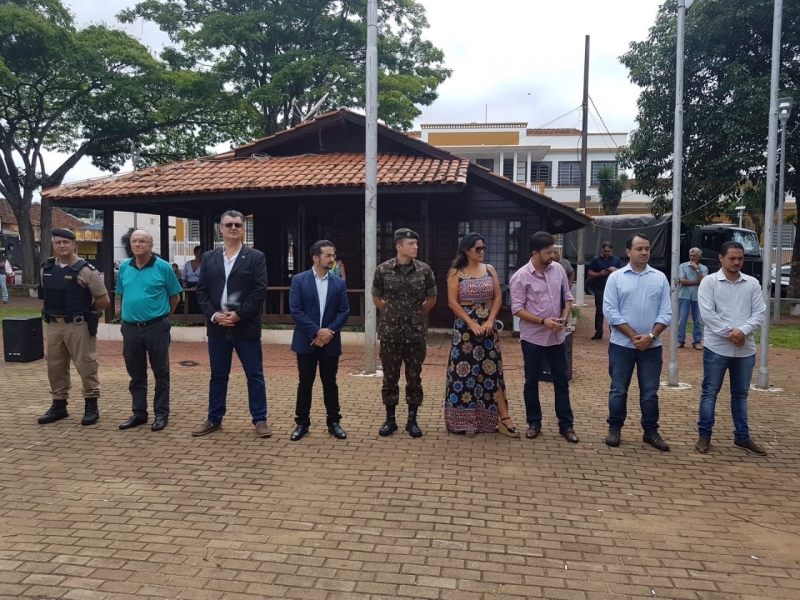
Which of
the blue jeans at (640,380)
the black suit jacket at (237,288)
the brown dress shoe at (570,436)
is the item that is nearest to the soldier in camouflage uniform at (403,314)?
the black suit jacket at (237,288)

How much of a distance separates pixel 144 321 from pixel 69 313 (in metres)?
0.77

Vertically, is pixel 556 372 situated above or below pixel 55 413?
above

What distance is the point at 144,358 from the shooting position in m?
5.98

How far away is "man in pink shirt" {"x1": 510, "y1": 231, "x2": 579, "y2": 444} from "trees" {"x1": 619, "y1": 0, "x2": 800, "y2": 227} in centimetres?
1319

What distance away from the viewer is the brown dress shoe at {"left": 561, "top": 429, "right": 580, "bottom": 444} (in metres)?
5.54

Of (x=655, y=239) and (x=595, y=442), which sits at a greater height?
(x=655, y=239)

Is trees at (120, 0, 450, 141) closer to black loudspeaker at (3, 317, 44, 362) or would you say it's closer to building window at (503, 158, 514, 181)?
building window at (503, 158, 514, 181)

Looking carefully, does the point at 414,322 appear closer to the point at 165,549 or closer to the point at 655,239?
the point at 165,549

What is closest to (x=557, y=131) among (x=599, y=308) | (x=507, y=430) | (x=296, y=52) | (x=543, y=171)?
(x=543, y=171)

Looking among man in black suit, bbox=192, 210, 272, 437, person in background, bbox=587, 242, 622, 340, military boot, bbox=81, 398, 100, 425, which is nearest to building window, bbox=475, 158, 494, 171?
person in background, bbox=587, 242, 622, 340

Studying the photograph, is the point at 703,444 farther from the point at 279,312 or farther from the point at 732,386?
the point at 279,312

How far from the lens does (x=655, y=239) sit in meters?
21.3

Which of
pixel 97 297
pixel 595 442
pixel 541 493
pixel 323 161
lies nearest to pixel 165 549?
pixel 541 493

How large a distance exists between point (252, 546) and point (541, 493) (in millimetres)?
2005
